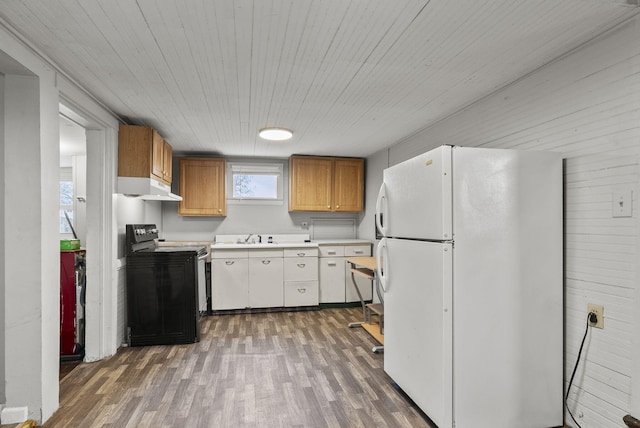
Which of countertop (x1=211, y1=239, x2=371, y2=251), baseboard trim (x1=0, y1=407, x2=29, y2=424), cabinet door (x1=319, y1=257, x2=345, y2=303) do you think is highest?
countertop (x1=211, y1=239, x2=371, y2=251)

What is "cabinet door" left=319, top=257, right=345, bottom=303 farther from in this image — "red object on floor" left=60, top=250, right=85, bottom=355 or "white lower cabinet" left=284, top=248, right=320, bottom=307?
"red object on floor" left=60, top=250, right=85, bottom=355

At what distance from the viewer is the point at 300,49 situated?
1.89 m

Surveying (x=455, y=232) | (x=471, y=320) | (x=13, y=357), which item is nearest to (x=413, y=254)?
(x=455, y=232)

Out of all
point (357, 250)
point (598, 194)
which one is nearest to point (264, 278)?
point (357, 250)

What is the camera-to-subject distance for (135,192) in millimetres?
3250

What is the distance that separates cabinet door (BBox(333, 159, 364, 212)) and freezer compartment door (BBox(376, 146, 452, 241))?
8.47 ft

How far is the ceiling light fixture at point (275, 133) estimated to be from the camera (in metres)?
3.53

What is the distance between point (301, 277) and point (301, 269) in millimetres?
109

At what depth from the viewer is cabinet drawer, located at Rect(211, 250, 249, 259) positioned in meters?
4.43

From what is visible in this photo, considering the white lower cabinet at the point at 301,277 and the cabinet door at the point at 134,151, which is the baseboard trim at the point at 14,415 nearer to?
the cabinet door at the point at 134,151

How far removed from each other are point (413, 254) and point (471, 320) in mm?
494

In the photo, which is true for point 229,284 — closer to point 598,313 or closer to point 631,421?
point 598,313

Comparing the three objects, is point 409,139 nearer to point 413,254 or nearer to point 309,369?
point 413,254

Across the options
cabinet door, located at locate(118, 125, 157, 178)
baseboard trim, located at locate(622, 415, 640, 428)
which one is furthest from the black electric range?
baseboard trim, located at locate(622, 415, 640, 428)
